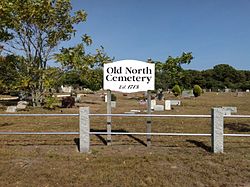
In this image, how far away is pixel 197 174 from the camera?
20.0 feet

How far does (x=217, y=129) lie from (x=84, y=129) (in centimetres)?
322

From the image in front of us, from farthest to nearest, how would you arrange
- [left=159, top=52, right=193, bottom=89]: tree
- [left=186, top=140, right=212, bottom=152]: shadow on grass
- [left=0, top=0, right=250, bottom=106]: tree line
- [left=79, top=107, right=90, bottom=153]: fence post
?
[left=159, top=52, right=193, bottom=89]: tree → [left=0, top=0, right=250, bottom=106]: tree line → [left=186, top=140, right=212, bottom=152]: shadow on grass → [left=79, top=107, right=90, bottom=153]: fence post

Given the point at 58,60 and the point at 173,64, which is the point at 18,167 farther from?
the point at 173,64

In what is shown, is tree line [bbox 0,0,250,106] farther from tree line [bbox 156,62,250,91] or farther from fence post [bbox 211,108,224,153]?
tree line [bbox 156,62,250,91]

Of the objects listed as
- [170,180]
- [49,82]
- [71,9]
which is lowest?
[170,180]

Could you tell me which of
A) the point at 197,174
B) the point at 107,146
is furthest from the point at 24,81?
the point at 197,174

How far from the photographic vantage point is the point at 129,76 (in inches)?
353

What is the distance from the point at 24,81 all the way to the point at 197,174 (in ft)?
60.9

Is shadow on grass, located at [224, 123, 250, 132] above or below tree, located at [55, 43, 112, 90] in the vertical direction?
below

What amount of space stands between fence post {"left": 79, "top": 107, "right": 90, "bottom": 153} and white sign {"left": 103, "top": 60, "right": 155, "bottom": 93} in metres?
1.34

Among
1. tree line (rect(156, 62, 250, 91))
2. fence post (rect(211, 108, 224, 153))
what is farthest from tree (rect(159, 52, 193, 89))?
tree line (rect(156, 62, 250, 91))

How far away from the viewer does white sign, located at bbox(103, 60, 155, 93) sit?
29.4ft

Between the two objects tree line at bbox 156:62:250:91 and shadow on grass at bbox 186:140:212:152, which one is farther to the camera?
tree line at bbox 156:62:250:91

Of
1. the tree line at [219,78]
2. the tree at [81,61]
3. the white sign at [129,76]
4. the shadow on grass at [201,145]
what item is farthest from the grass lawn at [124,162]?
the tree line at [219,78]
